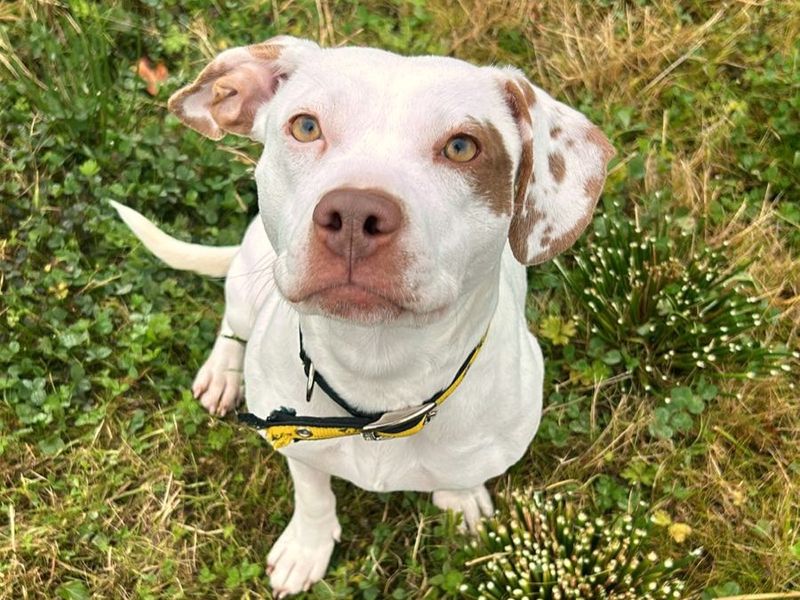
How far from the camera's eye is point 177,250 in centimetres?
357

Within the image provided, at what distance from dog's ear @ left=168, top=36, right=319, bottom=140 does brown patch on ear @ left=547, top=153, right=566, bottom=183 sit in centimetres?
74

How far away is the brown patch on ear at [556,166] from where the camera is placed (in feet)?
7.52

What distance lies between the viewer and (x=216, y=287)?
409 centimetres

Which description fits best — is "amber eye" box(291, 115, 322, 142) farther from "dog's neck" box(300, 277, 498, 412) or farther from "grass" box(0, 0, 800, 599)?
"grass" box(0, 0, 800, 599)

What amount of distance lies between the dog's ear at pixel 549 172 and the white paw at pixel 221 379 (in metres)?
1.82

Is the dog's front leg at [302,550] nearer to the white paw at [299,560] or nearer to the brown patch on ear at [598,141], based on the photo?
the white paw at [299,560]

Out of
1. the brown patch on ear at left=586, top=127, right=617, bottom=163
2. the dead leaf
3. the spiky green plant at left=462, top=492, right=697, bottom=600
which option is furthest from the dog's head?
the dead leaf

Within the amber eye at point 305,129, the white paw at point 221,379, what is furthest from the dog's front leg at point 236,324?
the amber eye at point 305,129

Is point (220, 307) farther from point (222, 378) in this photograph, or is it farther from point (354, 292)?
point (354, 292)

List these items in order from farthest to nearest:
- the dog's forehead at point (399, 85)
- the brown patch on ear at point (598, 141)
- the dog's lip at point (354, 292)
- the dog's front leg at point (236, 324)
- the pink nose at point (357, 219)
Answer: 1. the dog's front leg at point (236, 324)
2. the brown patch on ear at point (598, 141)
3. the dog's forehead at point (399, 85)
4. the dog's lip at point (354, 292)
5. the pink nose at point (357, 219)

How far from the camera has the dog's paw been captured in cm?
351

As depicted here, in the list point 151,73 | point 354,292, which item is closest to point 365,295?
point 354,292

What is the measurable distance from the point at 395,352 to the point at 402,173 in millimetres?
582

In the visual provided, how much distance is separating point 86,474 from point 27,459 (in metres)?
0.26
